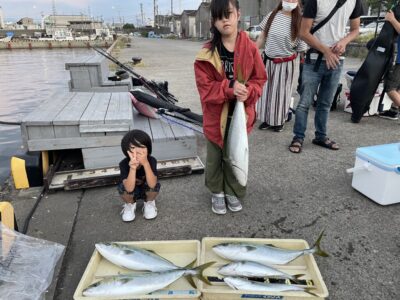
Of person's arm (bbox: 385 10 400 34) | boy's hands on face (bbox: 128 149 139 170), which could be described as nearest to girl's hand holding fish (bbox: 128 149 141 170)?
boy's hands on face (bbox: 128 149 139 170)

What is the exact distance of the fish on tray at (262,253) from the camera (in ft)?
7.23

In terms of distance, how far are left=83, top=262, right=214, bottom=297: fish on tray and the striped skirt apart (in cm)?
348

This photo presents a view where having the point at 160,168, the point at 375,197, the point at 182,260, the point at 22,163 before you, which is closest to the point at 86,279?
the point at 182,260

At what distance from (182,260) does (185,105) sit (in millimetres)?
5258

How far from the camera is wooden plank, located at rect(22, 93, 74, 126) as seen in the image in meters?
3.49

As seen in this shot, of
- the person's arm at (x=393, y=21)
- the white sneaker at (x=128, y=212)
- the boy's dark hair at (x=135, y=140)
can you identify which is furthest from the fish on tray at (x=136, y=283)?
the person's arm at (x=393, y=21)

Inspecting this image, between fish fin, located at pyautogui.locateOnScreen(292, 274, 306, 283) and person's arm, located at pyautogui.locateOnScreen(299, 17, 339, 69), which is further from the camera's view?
person's arm, located at pyautogui.locateOnScreen(299, 17, 339, 69)

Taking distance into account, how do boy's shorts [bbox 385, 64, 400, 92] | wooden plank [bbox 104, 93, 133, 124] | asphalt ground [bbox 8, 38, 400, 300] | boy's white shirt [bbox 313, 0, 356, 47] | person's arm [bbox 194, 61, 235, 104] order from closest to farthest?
asphalt ground [bbox 8, 38, 400, 300] < person's arm [bbox 194, 61, 235, 104] < wooden plank [bbox 104, 93, 133, 124] < boy's white shirt [bbox 313, 0, 356, 47] < boy's shorts [bbox 385, 64, 400, 92]

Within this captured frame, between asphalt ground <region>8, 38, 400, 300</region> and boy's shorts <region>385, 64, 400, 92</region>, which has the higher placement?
boy's shorts <region>385, 64, 400, 92</region>

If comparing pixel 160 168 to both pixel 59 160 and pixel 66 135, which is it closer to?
pixel 66 135

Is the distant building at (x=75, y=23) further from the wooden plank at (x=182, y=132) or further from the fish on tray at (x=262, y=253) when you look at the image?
the fish on tray at (x=262, y=253)

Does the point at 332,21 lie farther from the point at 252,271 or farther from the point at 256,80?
the point at 252,271

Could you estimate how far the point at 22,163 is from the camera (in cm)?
358

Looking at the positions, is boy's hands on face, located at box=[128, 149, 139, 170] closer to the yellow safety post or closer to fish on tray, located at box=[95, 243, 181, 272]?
fish on tray, located at box=[95, 243, 181, 272]
